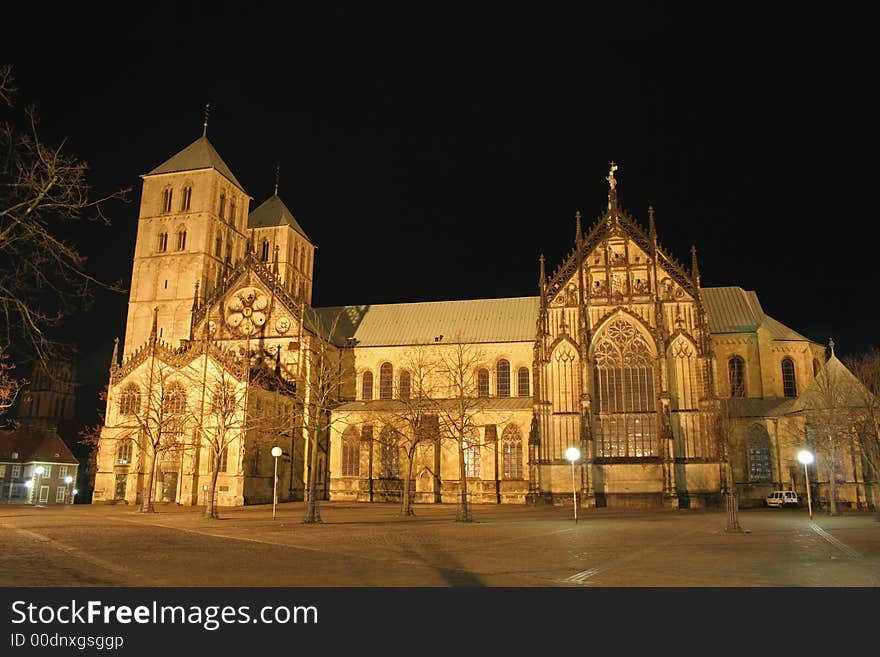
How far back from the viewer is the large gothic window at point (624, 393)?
57.5 metres

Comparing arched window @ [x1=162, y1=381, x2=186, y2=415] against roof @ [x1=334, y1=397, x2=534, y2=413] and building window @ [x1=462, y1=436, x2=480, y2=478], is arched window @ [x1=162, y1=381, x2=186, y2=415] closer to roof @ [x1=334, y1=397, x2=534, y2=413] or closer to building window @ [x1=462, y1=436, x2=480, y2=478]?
roof @ [x1=334, y1=397, x2=534, y2=413]

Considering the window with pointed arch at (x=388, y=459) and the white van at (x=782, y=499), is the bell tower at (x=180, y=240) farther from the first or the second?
the white van at (x=782, y=499)

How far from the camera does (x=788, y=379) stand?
2564 inches

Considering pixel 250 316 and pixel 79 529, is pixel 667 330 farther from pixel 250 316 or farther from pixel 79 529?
pixel 79 529

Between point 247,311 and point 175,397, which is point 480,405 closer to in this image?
point 247,311

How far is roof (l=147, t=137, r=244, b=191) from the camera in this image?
77312mm

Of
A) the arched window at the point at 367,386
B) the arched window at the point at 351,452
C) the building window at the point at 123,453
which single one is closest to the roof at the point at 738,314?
the arched window at the point at 367,386

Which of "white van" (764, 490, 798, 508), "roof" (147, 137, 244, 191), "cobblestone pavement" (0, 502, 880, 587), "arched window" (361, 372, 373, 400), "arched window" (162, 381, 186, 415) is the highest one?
"roof" (147, 137, 244, 191)

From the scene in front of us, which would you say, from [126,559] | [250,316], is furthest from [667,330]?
[126,559]

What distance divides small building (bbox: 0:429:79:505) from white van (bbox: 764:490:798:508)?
7785cm

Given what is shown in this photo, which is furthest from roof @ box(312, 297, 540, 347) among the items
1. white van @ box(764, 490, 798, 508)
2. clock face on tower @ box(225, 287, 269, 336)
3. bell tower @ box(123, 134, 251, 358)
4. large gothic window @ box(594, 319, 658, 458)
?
white van @ box(764, 490, 798, 508)

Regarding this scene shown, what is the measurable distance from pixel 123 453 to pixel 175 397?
7.88m

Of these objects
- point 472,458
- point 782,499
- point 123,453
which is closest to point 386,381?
point 472,458

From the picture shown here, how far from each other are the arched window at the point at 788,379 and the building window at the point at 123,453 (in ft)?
187
